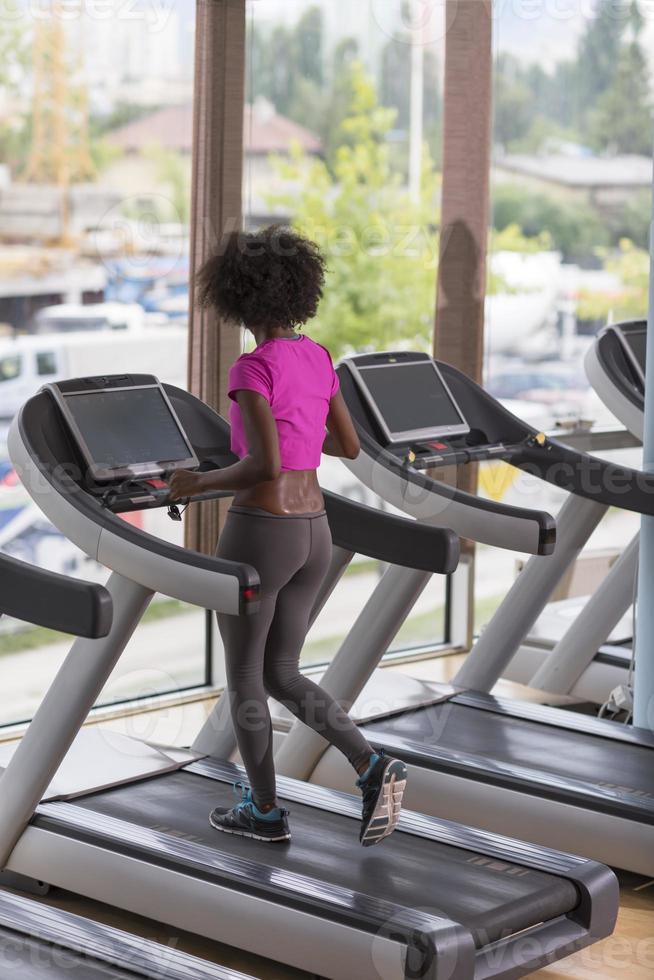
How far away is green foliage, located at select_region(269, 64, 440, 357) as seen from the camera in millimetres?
5168

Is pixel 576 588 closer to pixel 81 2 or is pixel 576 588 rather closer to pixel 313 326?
pixel 313 326

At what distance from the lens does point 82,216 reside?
4.39m

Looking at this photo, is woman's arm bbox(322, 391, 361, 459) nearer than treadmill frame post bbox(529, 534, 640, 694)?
Yes

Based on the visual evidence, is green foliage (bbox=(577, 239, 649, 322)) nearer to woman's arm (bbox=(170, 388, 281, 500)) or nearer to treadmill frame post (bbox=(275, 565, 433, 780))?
treadmill frame post (bbox=(275, 565, 433, 780))

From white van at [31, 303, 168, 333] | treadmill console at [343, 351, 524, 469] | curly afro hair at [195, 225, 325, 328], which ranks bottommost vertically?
treadmill console at [343, 351, 524, 469]

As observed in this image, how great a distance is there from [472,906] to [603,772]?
970 mm

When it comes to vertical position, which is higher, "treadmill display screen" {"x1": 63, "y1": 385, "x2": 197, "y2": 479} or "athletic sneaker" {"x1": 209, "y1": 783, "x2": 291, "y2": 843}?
"treadmill display screen" {"x1": 63, "y1": 385, "x2": 197, "y2": 479}

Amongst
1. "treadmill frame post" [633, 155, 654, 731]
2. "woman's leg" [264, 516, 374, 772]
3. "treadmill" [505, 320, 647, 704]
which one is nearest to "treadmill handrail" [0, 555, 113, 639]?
"woman's leg" [264, 516, 374, 772]

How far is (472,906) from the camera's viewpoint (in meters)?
2.80

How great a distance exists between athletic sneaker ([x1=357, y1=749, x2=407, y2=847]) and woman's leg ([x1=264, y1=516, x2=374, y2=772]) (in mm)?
29

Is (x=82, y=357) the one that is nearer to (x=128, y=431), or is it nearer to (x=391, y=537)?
(x=128, y=431)

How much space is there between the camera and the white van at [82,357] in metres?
4.34

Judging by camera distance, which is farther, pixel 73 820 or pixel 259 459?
pixel 73 820

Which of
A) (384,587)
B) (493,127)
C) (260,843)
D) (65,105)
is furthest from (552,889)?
(493,127)
